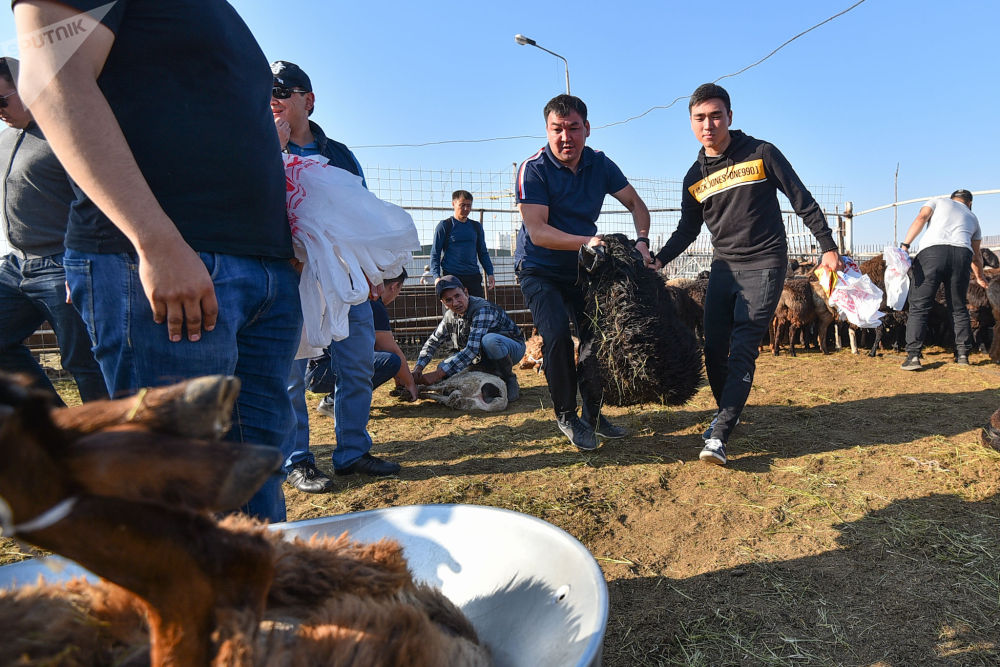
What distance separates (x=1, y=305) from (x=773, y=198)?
4627 millimetres

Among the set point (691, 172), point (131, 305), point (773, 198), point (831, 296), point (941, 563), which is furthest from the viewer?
point (831, 296)

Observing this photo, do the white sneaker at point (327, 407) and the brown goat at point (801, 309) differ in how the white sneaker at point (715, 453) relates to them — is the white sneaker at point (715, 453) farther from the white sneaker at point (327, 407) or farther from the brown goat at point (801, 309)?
the brown goat at point (801, 309)

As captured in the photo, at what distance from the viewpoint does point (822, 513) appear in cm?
283

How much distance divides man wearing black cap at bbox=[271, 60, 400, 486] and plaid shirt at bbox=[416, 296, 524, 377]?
6.55 ft

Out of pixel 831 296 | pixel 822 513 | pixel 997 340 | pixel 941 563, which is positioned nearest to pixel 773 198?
pixel 822 513

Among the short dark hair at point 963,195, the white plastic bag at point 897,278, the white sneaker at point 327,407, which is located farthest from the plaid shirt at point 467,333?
the short dark hair at point 963,195

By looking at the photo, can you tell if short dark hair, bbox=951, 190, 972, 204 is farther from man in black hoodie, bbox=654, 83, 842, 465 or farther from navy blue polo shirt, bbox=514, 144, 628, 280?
navy blue polo shirt, bbox=514, 144, 628, 280

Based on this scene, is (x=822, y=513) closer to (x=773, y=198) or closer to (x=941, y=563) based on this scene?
(x=941, y=563)

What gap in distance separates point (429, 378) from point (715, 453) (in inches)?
117

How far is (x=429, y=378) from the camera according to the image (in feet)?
18.4

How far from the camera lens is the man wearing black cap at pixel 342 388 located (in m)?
3.37

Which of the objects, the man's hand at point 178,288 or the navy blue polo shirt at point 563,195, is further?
the navy blue polo shirt at point 563,195

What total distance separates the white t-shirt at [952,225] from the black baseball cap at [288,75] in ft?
23.4

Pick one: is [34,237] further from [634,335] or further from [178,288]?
[634,335]
